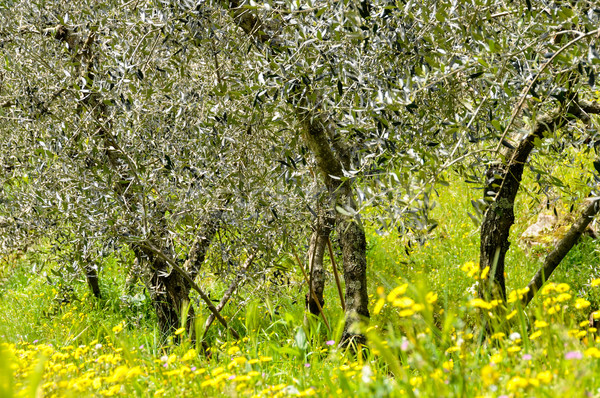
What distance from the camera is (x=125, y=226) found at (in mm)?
4492

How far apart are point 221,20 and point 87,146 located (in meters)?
1.59

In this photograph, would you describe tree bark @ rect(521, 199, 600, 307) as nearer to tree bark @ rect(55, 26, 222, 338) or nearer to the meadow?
the meadow

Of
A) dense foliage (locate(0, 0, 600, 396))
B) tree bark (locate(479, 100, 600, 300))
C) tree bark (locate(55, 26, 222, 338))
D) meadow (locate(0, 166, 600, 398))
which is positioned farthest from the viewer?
tree bark (locate(55, 26, 222, 338))

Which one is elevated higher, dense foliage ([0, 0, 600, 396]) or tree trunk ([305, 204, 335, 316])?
dense foliage ([0, 0, 600, 396])

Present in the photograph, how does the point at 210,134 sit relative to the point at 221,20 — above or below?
below

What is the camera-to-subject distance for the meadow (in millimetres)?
2129

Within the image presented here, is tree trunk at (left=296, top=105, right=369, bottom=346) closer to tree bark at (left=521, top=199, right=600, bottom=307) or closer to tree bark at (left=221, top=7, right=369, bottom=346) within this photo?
tree bark at (left=221, top=7, right=369, bottom=346)

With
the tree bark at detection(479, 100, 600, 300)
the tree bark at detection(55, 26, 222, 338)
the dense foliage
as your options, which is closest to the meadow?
the dense foliage

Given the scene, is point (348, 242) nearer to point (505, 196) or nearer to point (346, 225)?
point (346, 225)

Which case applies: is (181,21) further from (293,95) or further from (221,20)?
(293,95)

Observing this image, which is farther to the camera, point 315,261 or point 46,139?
point 315,261

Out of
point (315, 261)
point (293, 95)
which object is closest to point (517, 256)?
point (315, 261)

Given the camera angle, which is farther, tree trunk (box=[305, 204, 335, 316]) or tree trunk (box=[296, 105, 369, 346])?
tree trunk (box=[305, 204, 335, 316])

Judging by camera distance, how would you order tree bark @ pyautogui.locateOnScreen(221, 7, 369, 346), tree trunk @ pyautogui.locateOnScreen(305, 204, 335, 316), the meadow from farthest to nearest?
tree trunk @ pyautogui.locateOnScreen(305, 204, 335, 316), tree bark @ pyautogui.locateOnScreen(221, 7, 369, 346), the meadow
